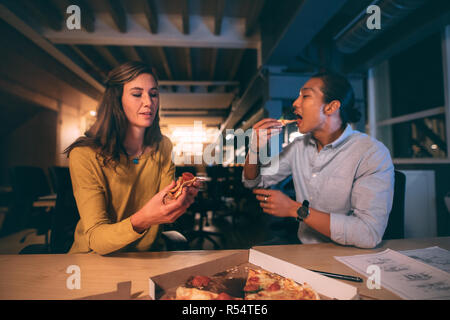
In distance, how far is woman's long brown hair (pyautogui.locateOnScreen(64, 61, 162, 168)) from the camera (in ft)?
3.74

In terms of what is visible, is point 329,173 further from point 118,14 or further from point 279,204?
point 118,14

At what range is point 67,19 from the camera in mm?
3480

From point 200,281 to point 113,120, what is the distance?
994 mm

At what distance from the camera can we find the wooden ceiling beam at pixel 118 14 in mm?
3113

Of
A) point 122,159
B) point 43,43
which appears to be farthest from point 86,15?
point 122,159

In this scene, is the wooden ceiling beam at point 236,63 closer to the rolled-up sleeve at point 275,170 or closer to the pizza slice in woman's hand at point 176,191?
the rolled-up sleeve at point 275,170

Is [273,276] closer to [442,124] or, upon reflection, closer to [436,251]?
[436,251]

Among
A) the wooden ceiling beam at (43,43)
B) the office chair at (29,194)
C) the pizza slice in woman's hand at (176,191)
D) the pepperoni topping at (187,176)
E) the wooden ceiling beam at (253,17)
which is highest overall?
the wooden ceiling beam at (253,17)

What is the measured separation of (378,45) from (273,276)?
13.2ft

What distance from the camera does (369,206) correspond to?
1.03 metres

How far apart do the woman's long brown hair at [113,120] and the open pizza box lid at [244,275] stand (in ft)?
2.43

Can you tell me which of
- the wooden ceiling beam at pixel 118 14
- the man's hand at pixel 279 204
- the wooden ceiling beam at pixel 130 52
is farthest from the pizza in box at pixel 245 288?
the wooden ceiling beam at pixel 130 52

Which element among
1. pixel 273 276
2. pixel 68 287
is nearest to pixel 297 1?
pixel 273 276

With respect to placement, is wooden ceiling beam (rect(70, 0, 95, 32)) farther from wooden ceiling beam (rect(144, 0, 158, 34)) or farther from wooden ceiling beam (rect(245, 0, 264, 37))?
wooden ceiling beam (rect(245, 0, 264, 37))
